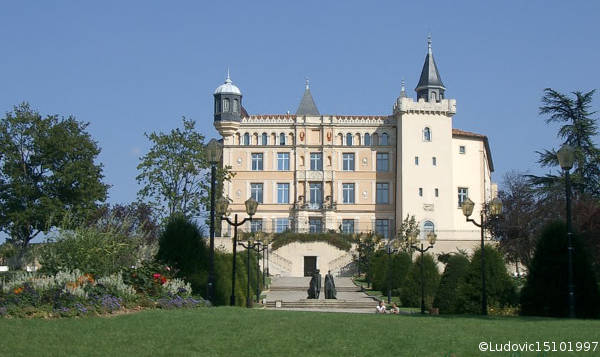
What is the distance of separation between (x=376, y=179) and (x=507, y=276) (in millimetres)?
49977

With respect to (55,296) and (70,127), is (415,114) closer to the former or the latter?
(70,127)

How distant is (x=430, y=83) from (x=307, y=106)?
12.1 meters

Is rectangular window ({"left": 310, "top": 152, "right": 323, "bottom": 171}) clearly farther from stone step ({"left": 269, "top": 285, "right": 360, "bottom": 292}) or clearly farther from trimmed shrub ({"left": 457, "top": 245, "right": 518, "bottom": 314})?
trimmed shrub ({"left": 457, "top": 245, "right": 518, "bottom": 314})

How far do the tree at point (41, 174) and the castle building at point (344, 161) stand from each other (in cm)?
2098

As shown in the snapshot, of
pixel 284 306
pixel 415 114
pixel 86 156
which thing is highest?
pixel 415 114

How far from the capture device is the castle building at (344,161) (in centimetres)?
7106

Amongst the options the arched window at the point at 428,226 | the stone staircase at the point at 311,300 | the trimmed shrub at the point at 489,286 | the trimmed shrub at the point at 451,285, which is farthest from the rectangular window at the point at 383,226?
the trimmed shrub at the point at 489,286

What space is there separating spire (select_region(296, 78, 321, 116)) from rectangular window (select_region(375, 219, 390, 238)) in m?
12.8

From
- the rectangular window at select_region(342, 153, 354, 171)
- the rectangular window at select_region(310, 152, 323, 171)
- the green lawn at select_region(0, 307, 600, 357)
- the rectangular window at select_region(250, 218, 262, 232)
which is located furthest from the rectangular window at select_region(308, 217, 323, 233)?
the green lawn at select_region(0, 307, 600, 357)

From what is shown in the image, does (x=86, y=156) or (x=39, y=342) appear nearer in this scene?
(x=39, y=342)

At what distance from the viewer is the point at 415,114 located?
71.3 metres

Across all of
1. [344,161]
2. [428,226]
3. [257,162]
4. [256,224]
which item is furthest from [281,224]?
[428,226]

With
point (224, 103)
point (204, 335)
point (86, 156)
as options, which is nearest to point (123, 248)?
point (204, 335)

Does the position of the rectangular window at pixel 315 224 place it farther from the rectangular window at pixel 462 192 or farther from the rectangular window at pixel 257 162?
the rectangular window at pixel 462 192
